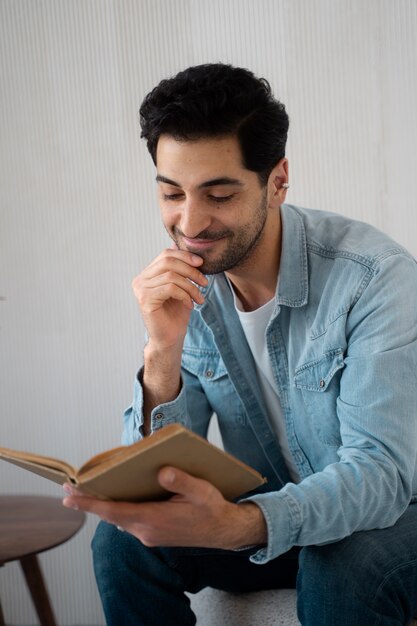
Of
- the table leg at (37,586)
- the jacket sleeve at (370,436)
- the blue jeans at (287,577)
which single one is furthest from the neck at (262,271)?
the table leg at (37,586)

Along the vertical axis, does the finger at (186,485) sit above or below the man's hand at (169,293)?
below

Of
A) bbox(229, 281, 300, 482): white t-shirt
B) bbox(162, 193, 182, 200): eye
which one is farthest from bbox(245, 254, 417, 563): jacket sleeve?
bbox(162, 193, 182, 200): eye

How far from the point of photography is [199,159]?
1.45 m

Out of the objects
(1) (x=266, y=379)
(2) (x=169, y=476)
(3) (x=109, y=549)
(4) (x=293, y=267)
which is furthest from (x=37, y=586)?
(2) (x=169, y=476)

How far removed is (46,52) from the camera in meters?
2.46

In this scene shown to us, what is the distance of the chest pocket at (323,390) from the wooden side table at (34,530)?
691 mm

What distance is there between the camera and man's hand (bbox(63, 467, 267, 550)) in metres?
1.09

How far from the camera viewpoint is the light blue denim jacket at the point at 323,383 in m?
1.24

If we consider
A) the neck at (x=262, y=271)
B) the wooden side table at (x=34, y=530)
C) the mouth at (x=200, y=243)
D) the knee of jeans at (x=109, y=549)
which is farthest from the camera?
the wooden side table at (x=34, y=530)

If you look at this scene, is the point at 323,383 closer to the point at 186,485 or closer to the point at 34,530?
the point at 186,485

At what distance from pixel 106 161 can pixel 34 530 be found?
1078 millimetres

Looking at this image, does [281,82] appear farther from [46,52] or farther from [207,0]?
[46,52]

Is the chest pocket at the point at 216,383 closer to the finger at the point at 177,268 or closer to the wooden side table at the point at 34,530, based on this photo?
the finger at the point at 177,268

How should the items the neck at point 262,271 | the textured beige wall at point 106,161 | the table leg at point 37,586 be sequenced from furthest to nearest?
the textured beige wall at point 106,161 < the table leg at point 37,586 < the neck at point 262,271
